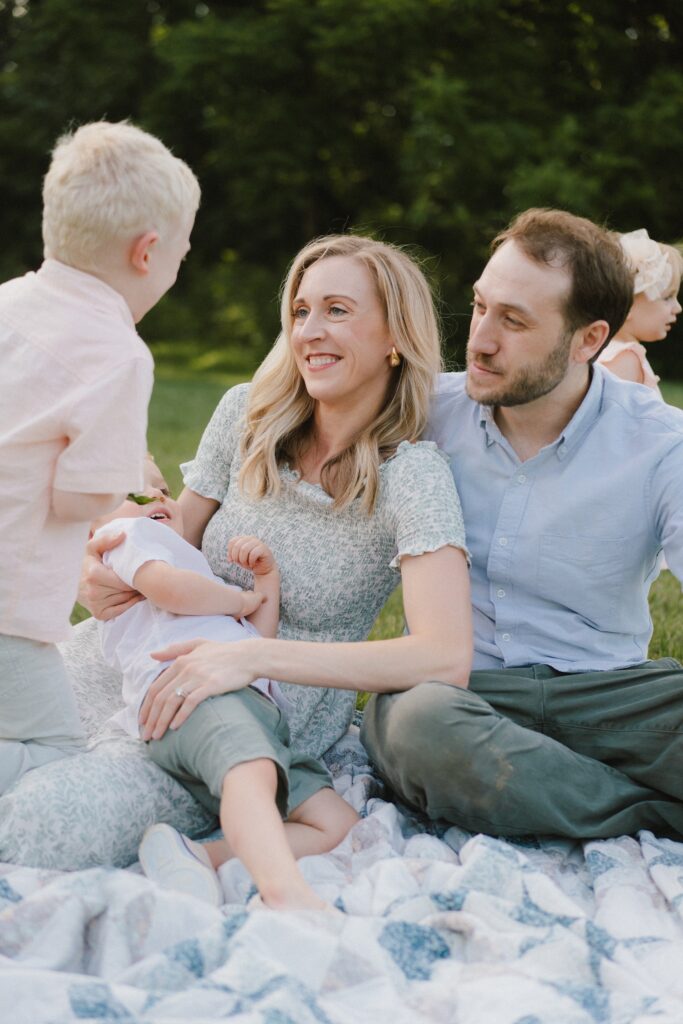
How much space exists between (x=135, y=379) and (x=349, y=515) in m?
0.82

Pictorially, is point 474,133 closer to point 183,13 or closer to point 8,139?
point 183,13

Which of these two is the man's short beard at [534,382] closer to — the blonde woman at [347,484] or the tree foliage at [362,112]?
the blonde woman at [347,484]

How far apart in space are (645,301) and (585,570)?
79.9 inches

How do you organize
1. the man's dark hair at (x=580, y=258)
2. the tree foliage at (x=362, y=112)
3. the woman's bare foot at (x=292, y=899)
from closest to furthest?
the woman's bare foot at (x=292, y=899) → the man's dark hair at (x=580, y=258) → the tree foliage at (x=362, y=112)

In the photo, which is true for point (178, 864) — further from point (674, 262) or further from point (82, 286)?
point (674, 262)

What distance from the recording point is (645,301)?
15.7 ft

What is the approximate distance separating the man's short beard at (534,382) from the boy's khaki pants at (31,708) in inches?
47.9

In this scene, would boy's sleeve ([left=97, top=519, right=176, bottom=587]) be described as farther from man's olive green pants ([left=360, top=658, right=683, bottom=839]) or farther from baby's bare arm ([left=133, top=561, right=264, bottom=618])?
man's olive green pants ([left=360, top=658, right=683, bottom=839])

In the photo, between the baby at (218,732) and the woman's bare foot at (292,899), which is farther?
the baby at (218,732)

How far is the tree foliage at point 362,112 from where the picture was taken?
18.9 meters

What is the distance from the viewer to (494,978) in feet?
6.57

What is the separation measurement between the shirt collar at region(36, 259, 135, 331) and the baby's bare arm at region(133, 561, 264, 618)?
0.60m

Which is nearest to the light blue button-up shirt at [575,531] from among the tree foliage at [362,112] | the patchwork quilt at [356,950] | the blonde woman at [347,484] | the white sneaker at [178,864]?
the blonde woman at [347,484]

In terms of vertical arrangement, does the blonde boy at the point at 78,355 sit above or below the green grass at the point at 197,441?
above
